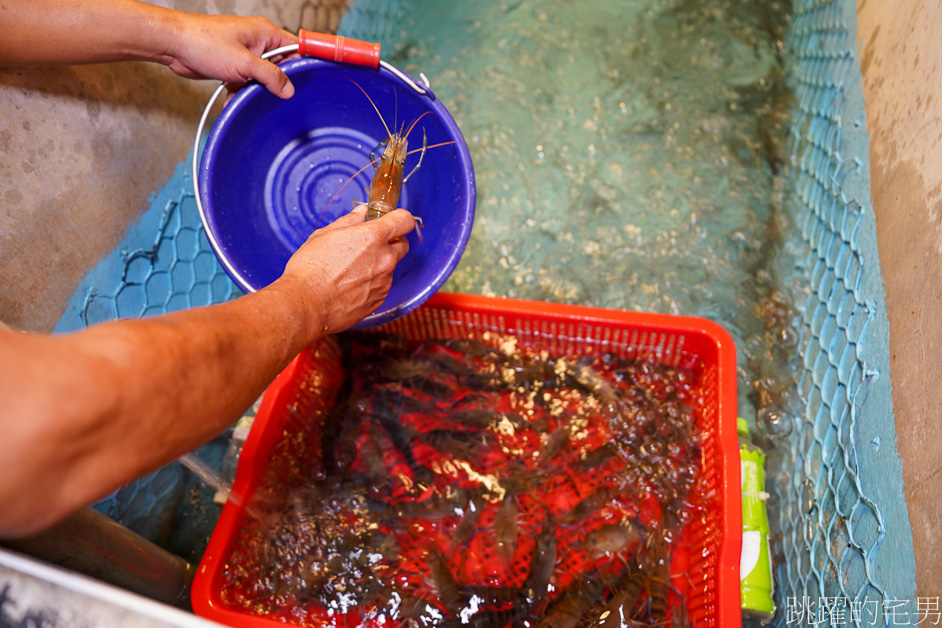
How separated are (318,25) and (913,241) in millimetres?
3358

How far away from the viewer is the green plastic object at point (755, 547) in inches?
86.8

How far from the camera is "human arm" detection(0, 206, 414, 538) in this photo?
0.89 metres

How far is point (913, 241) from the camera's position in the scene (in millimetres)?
1992

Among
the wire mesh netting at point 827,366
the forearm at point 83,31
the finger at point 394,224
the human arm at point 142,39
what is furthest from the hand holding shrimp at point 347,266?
the wire mesh netting at point 827,366

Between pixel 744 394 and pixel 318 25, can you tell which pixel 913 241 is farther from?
pixel 318 25

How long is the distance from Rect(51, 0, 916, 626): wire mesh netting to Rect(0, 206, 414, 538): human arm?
1.27 meters

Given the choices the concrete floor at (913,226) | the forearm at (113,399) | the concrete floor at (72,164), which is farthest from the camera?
the concrete floor at (72,164)

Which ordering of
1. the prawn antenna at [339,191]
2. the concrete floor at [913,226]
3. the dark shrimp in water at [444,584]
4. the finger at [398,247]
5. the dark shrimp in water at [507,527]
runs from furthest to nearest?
the prawn antenna at [339,191]
the dark shrimp in water at [507,527]
the dark shrimp in water at [444,584]
the finger at [398,247]
the concrete floor at [913,226]

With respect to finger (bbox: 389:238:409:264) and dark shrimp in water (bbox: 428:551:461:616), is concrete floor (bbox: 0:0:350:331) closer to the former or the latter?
finger (bbox: 389:238:409:264)

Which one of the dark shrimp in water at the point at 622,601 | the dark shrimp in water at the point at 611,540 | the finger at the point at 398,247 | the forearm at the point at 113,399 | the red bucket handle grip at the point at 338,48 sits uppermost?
the red bucket handle grip at the point at 338,48

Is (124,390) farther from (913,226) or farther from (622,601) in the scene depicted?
(913,226)

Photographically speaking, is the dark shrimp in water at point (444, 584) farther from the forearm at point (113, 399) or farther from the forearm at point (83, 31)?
the forearm at point (83, 31)

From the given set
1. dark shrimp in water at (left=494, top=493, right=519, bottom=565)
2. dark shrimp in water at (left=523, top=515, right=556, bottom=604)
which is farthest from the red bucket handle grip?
dark shrimp in water at (left=523, top=515, right=556, bottom=604)

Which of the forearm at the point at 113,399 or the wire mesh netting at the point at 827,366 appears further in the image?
the wire mesh netting at the point at 827,366
